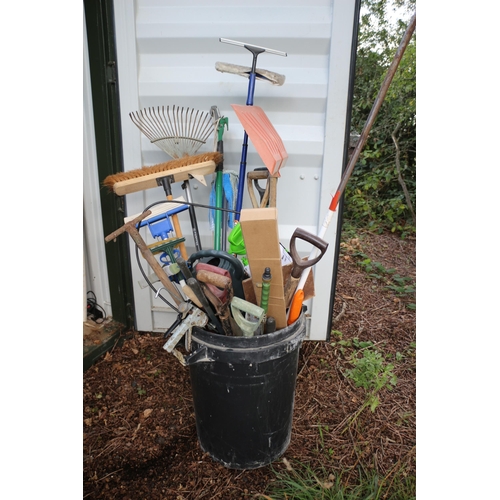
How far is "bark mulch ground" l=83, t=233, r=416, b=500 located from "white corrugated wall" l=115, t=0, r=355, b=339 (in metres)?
0.75

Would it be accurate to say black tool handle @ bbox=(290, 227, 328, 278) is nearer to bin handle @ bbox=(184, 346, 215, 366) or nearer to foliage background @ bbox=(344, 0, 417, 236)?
bin handle @ bbox=(184, 346, 215, 366)

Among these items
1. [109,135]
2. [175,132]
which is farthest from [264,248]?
[109,135]

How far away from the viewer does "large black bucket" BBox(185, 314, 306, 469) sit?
1.38 metres

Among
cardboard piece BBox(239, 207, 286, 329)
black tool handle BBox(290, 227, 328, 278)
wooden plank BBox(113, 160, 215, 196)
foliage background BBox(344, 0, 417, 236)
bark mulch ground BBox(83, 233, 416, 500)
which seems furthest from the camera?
foliage background BBox(344, 0, 417, 236)

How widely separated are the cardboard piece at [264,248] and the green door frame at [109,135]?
1143 millimetres

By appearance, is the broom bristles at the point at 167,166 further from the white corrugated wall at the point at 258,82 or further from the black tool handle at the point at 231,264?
the black tool handle at the point at 231,264

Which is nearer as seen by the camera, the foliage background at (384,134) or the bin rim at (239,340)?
the bin rim at (239,340)

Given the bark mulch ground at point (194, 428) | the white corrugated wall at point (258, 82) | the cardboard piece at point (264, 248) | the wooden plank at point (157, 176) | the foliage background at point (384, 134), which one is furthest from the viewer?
the foliage background at point (384, 134)

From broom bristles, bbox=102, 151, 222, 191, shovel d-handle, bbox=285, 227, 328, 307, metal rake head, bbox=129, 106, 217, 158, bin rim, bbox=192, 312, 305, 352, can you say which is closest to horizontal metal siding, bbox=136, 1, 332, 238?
metal rake head, bbox=129, 106, 217, 158

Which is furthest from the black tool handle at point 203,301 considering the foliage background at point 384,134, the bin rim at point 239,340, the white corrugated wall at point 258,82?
the foliage background at point 384,134

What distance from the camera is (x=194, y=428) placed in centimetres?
179

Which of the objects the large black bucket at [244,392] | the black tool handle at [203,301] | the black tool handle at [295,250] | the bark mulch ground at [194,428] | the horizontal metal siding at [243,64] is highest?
the horizontal metal siding at [243,64]

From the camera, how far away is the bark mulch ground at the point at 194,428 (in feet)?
5.03

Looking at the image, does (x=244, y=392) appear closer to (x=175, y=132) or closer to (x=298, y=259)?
(x=298, y=259)
